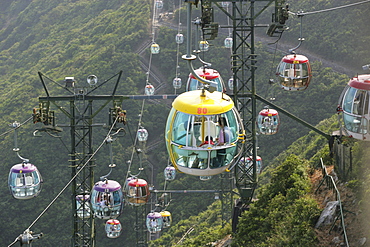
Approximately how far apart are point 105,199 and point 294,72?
7.39 metres

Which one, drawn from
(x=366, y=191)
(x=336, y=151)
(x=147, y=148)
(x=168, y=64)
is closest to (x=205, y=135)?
(x=366, y=191)

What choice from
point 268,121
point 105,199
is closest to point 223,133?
point 105,199

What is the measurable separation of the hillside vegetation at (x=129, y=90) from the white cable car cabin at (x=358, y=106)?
18.1 meters

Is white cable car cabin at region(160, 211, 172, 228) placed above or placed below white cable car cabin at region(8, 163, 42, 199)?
below

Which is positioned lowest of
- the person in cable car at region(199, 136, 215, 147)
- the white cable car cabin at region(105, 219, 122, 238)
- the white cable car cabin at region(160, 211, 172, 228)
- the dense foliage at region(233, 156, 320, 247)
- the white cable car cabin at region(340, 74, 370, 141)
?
the white cable car cabin at region(105, 219, 122, 238)

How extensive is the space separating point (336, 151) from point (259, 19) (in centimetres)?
4455

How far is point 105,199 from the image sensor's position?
63.1 feet

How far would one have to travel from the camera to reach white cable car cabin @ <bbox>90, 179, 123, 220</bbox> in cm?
1922

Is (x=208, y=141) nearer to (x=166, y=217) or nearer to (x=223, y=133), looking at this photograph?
(x=223, y=133)

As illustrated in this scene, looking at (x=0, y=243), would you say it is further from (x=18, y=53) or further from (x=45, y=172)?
(x=18, y=53)

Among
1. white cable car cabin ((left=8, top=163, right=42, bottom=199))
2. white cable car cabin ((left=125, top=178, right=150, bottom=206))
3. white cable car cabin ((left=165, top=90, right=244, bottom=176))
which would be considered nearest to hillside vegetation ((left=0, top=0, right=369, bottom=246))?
white cable car cabin ((left=125, top=178, right=150, bottom=206))

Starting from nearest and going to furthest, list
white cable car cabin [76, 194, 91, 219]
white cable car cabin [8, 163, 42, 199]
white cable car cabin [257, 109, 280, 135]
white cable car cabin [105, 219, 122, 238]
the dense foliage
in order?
the dense foliage
white cable car cabin [8, 163, 42, 199]
white cable car cabin [76, 194, 91, 219]
white cable car cabin [257, 109, 280, 135]
white cable car cabin [105, 219, 122, 238]

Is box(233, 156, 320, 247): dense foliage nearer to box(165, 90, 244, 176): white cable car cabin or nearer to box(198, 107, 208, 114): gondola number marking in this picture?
box(165, 90, 244, 176): white cable car cabin

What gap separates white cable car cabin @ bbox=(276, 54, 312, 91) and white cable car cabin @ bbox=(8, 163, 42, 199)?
8.33 meters
